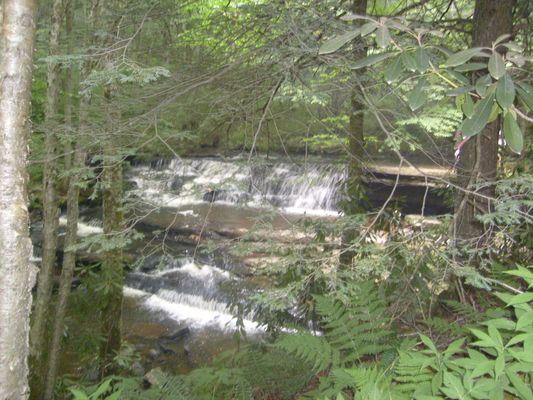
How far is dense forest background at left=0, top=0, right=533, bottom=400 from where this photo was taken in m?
1.78

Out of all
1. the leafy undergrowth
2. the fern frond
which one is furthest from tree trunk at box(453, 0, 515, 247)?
the fern frond

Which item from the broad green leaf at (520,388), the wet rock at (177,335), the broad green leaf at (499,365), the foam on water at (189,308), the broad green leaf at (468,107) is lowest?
the wet rock at (177,335)

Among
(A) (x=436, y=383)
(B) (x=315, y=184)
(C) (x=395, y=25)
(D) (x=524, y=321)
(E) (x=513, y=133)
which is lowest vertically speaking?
(A) (x=436, y=383)

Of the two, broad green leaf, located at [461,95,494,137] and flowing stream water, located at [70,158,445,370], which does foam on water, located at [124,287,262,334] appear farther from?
broad green leaf, located at [461,95,494,137]

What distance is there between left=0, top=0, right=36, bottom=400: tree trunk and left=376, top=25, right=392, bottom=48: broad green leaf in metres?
1.36

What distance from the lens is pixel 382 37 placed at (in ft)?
4.93

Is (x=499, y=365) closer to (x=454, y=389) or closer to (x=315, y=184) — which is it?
(x=454, y=389)

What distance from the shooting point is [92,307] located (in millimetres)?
6125

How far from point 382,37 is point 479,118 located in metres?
0.48

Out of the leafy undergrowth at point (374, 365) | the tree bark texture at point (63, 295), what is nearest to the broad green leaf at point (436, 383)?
the leafy undergrowth at point (374, 365)

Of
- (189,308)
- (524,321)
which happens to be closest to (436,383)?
(524,321)

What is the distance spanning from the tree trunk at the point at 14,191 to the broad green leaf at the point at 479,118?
68.7 inches

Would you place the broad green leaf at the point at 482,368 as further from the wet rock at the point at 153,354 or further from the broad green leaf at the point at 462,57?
the wet rock at the point at 153,354

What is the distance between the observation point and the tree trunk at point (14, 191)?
1645 millimetres
